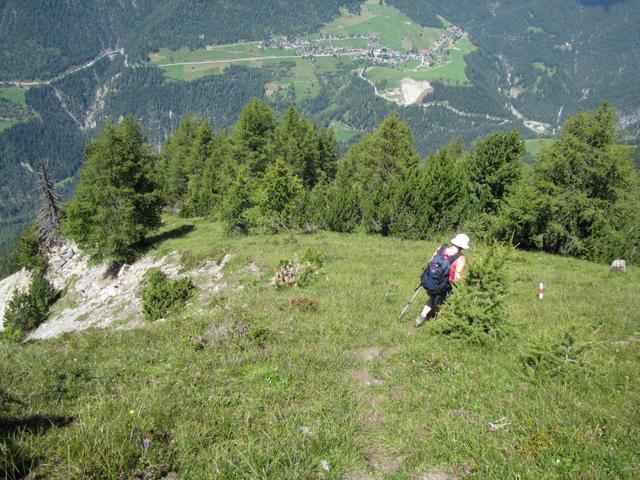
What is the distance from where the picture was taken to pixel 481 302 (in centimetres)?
907

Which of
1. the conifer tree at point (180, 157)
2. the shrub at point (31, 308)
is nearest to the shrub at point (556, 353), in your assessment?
the shrub at point (31, 308)

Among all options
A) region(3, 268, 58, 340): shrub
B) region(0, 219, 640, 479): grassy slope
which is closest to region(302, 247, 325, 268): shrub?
region(0, 219, 640, 479): grassy slope

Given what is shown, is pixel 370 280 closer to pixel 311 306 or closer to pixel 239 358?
pixel 311 306

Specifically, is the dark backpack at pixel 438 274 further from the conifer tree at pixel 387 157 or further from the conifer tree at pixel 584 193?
the conifer tree at pixel 387 157

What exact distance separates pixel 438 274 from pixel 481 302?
152 cm

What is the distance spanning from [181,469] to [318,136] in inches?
2211

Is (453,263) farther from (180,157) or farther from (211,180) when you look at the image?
(180,157)

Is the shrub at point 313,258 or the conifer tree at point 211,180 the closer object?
the shrub at point 313,258

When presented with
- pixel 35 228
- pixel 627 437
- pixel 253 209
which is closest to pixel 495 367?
pixel 627 437

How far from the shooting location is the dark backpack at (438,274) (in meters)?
10.3

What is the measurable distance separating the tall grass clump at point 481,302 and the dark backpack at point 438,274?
101 cm

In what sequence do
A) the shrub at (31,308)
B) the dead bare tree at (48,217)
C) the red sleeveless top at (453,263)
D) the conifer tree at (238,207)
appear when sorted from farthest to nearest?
the dead bare tree at (48,217) < the conifer tree at (238,207) < the shrub at (31,308) < the red sleeveless top at (453,263)

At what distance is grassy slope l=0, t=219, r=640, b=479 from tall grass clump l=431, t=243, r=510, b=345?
38 cm

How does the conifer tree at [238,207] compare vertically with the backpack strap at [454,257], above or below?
below
